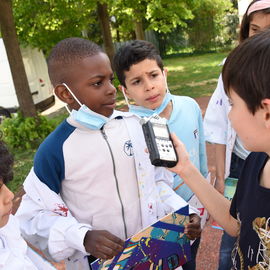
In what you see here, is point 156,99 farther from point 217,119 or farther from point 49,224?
point 49,224

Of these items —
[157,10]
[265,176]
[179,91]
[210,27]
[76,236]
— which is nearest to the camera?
[265,176]

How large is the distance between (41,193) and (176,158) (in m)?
0.64

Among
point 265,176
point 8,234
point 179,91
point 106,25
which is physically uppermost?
point 106,25

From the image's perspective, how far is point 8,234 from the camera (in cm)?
134

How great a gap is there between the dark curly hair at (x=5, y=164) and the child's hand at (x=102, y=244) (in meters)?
0.43

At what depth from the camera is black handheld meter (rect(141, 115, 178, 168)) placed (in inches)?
53.5

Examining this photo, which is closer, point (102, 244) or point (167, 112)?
point (102, 244)

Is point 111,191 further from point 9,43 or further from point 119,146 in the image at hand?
point 9,43

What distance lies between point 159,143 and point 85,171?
16.0 inches

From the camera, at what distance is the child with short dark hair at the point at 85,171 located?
1.55 metres

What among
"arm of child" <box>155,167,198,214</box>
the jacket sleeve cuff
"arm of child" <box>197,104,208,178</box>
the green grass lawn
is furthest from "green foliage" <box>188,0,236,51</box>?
the jacket sleeve cuff

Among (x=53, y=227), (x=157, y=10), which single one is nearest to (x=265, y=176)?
(x=53, y=227)

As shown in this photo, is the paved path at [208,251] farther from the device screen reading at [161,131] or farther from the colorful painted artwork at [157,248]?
the device screen reading at [161,131]

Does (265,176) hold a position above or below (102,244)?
above
